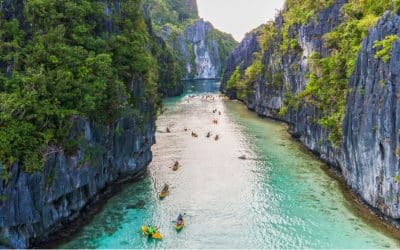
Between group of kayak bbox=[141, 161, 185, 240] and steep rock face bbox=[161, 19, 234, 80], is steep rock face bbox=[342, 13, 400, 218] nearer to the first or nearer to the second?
group of kayak bbox=[141, 161, 185, 240]

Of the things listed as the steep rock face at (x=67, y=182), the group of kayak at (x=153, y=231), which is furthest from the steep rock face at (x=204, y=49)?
the group of kayak at (x=153, y=231)

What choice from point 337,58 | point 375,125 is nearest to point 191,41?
point 337,58

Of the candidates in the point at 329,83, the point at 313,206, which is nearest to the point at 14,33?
the point at 313,206

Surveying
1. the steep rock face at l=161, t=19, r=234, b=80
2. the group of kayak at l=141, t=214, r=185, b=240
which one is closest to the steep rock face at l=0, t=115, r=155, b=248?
the group of kayak at l=141, t=214, r=185, b=240

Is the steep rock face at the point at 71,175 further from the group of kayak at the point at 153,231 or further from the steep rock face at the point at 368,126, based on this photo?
the steep rock face at the point at 368,126

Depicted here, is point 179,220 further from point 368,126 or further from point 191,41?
point 191,41
